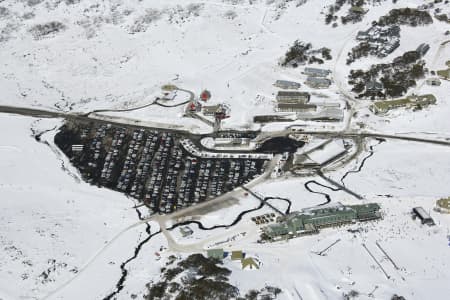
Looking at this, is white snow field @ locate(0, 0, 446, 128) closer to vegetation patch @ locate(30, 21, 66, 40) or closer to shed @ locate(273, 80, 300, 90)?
vegetation patch @ locate(30, 21, 66, 40)

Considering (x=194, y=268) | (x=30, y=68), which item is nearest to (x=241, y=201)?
(x=194, y=268)

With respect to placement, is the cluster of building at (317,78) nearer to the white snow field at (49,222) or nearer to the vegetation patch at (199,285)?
the white snow field at (49,222)

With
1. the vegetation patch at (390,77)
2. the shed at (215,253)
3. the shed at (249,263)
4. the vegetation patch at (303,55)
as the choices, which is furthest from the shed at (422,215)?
the vegetation patch at (303,55)

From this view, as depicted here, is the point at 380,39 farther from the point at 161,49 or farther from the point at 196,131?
the point at 161,49

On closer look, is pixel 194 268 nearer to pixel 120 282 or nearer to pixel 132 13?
pixel 120 282

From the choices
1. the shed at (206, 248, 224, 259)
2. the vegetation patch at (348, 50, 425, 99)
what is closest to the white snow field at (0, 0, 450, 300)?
the shed at (206, 248, 224, 259)

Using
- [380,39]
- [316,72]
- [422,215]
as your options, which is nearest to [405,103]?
[316,72]
